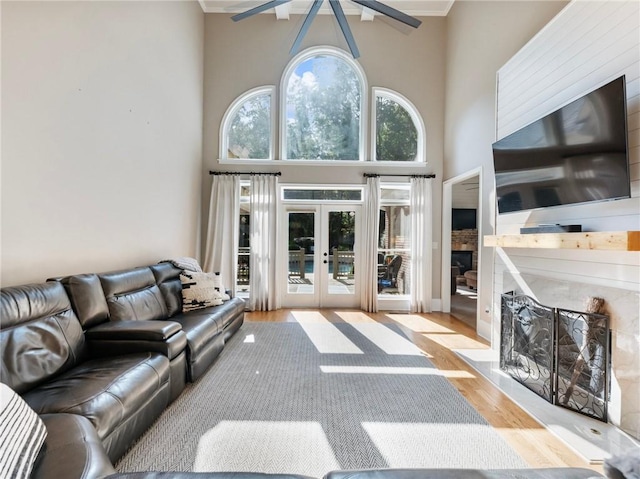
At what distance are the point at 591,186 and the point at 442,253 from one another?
3251 mm

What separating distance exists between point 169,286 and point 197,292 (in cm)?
31

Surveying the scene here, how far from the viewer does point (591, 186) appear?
209 centimetres

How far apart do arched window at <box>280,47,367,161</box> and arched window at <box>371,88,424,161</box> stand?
0.33m

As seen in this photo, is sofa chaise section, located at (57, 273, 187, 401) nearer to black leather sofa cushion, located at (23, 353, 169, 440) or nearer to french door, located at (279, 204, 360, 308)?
black leather sofa cushion, located at (23, 353, 169, 440)

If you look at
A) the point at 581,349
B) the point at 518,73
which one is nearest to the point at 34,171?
the point at 581,349

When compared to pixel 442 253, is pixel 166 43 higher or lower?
higher

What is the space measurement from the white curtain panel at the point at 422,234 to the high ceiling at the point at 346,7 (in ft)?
9.63

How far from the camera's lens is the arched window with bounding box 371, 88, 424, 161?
540 cm

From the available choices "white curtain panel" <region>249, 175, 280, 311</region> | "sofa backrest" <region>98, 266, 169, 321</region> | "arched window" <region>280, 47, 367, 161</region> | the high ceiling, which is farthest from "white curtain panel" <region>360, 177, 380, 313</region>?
"sofa backrest" <region>98, 266, 169, 321</region>

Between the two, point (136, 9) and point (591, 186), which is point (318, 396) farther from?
point (136, 9)

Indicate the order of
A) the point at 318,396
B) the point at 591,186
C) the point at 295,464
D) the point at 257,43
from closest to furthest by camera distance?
1. the point at 295,464
2. the point at 591,186
3. the point at 318,396
4. the point at 257,43

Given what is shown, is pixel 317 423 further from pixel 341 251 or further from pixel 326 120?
pixel 326 120

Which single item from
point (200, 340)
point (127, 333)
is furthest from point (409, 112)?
point (127, 333)

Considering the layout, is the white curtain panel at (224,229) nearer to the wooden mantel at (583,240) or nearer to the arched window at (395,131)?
the arched window at (395,131)
